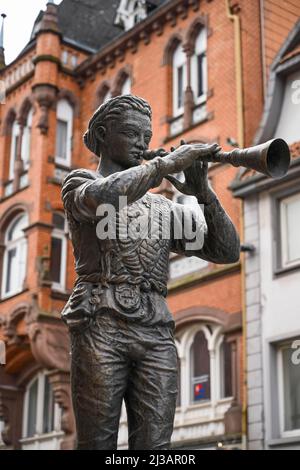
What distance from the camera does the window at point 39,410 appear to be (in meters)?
24.5

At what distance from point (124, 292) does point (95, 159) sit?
20531 mm

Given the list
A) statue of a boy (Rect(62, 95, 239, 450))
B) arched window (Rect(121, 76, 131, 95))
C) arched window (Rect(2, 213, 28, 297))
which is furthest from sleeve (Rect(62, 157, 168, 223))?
arched window (Rect(121, 76, 131, 95))

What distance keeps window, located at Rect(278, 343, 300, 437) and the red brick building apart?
0.98m

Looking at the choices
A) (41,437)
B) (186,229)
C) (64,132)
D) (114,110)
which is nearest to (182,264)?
(41,437)

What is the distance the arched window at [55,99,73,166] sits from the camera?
25.9 metres

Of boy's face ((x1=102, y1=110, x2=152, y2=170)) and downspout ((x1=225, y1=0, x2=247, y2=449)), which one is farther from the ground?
downspout ((x1=225, y1=0, x2=247, y2=449))

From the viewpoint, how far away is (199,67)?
22.5m

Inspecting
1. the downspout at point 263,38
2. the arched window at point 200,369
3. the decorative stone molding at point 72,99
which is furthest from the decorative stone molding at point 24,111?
the arched window at point 200,369

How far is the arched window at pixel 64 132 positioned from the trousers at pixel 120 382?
70.9 feet

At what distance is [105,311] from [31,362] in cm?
2118

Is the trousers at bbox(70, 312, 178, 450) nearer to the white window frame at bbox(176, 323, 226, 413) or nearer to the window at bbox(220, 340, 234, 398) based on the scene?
the white window frame at bbox(176, 323, 226, 413)

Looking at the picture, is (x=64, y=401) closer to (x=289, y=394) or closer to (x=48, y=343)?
(x=48, y=343)

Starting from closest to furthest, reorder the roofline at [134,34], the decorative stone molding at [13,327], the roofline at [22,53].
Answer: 1. the roofline at [134,34]
2. the decorative stone molding at [13,327]
3. the roofline at [22,53]

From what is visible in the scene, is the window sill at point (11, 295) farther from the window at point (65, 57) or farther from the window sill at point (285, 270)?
the window sill at point (285, 270)
